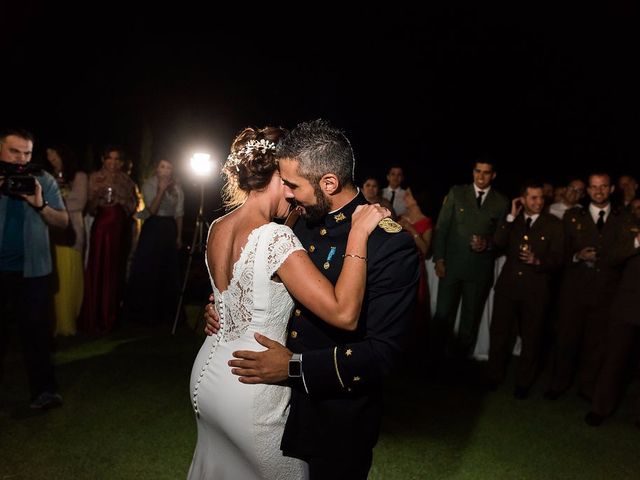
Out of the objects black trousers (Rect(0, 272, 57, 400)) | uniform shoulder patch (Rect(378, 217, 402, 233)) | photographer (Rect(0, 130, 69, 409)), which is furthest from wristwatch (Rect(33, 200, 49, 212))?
uniform shoulder patch (Rect(378, 217, 402, 233))

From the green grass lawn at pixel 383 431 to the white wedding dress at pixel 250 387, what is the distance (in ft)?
4.98

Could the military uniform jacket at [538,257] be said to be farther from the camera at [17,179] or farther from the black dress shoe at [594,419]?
the camera at [17,179]

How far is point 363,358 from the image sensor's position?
1.79m

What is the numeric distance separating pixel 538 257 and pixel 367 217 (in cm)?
352

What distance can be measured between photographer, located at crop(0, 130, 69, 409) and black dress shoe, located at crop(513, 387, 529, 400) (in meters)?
3.69

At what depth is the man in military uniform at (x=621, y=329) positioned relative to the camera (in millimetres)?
4199

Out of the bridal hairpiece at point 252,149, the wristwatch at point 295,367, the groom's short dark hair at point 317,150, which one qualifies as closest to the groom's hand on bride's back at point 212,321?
the wristwatch at point 295,367

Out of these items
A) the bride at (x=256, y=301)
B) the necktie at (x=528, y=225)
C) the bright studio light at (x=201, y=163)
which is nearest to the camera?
the bride at (x=256, y=301)

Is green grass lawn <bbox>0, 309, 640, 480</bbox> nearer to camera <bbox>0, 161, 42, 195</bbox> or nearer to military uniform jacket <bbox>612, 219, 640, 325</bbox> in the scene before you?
military uniform jacket <bbox>612, 219, 640, 325</bbox>

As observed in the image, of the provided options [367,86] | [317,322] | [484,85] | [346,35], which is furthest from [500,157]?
[317,322]

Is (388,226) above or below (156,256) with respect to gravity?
above

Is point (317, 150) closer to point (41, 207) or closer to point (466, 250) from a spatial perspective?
point (41, 207)

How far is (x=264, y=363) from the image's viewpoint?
6.07 feet

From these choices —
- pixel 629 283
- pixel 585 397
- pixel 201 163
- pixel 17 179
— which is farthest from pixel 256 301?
pixel 201 163
